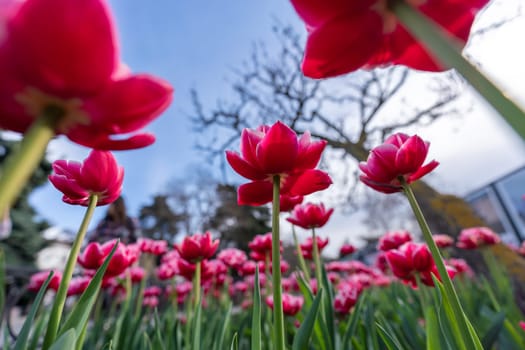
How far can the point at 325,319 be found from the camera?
94 cm

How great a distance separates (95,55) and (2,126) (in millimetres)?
113

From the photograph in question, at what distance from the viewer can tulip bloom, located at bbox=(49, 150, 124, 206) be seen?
0.54 meters

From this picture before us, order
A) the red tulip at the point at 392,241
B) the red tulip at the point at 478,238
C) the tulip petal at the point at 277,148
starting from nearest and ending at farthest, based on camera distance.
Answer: the tulip petal at the point at 277,148 < the red tulip at the point at 392,241 < the red tulip at the point at 478,238

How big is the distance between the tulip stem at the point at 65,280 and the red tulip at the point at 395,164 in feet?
1.98

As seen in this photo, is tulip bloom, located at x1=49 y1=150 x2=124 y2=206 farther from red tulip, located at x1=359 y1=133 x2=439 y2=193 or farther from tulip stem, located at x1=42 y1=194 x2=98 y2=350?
red tulip, located at x1=359 y1=133 x2=439 y2=193

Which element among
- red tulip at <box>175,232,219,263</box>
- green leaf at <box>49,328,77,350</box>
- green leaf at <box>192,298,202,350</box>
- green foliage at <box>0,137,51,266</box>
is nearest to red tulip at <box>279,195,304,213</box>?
red tulip at <box>175,232,219,263</box>

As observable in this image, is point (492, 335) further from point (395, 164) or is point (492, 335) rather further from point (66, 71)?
point (66, 71)

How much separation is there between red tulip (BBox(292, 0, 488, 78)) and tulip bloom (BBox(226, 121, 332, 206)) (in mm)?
235

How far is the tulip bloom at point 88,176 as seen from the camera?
0.54m

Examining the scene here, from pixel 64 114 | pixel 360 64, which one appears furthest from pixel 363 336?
pixel 64 114

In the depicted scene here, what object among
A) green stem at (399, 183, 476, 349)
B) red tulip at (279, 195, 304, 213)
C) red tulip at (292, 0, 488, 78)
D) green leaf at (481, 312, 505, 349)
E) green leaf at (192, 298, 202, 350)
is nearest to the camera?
red tulip at (292, 0, 488, 78)

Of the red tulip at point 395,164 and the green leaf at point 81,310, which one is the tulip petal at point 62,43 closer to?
the green leaf at point 81,310

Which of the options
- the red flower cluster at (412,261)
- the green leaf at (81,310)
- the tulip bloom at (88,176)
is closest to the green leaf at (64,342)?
the green leaf at (81,310)

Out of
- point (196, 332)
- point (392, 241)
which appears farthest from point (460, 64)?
point (392, 241)
